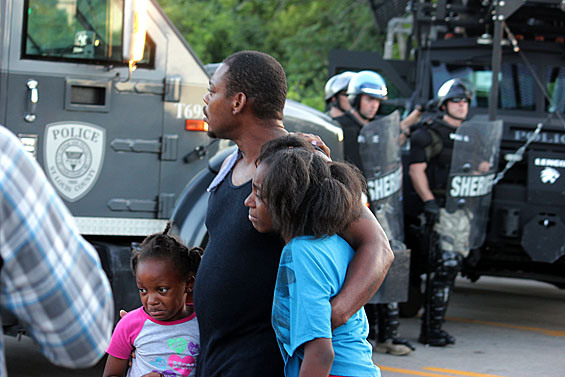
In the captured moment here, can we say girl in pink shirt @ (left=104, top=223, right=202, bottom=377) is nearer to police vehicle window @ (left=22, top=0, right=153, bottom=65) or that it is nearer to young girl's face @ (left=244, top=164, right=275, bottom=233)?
young girl's face @ (left=244, top=164, right=275, bottom=233)

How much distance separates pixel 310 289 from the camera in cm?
230

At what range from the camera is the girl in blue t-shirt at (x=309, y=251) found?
2.30m

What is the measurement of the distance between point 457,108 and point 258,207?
6.02 meters

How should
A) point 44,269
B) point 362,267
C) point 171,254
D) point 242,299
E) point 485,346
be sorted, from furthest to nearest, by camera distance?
point 485,346 < point 171,254 < point 242,299 < point 362,267 < point 44,269

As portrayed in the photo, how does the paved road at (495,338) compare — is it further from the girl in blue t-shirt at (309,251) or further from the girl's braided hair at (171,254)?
the girl in blue t-shirt at (309,251)

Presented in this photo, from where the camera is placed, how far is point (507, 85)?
31.7 feet

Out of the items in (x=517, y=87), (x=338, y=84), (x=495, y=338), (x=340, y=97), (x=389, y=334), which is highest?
(x=517, y=87)

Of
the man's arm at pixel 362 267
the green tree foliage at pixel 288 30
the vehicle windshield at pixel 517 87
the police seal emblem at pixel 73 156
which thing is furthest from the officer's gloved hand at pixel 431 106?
the green tree foliage at pixel 288 30

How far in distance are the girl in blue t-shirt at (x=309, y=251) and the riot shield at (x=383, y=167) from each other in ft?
16.8

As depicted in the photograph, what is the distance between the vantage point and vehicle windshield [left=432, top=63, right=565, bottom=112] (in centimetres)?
952

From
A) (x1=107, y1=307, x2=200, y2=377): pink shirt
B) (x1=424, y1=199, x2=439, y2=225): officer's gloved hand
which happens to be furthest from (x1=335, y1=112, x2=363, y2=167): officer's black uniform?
(x1=107, y1=307, x2=200, y2=377): pink shirt

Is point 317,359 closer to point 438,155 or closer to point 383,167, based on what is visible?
point 383,167

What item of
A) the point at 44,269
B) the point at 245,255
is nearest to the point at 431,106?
the point at 245,255

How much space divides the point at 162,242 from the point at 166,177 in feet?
8.47
